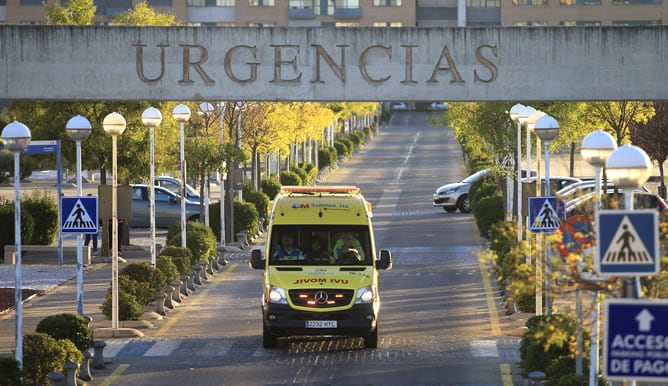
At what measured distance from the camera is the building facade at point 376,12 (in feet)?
358

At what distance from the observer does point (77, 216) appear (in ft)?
77.6

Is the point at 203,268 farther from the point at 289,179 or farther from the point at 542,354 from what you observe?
the point at 289,179

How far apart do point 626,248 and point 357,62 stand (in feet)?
38.8

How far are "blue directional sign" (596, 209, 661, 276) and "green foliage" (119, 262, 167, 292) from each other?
1657 centimetres

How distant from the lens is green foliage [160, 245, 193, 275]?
1259 inches

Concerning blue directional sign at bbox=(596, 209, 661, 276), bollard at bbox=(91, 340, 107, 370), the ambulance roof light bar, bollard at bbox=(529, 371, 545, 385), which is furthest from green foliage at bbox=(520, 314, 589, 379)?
bollard at bbox=(91, 340, 107, 370)

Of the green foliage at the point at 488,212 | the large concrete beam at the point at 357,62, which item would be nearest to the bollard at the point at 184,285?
the large concrete beam at the point at 357,62

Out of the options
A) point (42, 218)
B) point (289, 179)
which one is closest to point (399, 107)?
point (289, 179)

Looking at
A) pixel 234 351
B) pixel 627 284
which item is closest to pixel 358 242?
pixel 234 351

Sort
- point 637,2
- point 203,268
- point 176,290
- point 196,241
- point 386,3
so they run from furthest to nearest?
point 386,3, point 637,2, point 196,241, point 203,268, point 176,290

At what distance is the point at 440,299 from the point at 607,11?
82934 mm

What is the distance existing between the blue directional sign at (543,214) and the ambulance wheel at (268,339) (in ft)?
14.4

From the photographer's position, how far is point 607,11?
→ 10981 cm

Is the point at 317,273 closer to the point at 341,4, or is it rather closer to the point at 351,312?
the point at 351,312
